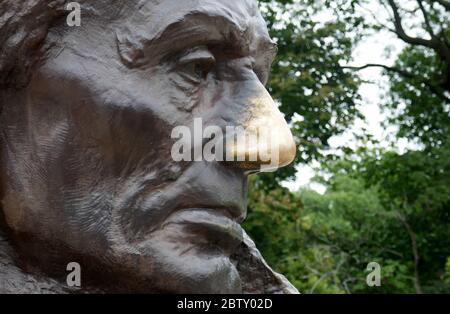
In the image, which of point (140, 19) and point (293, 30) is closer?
point (140, 19)

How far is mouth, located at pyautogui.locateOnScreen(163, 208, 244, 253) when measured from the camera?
181 cm

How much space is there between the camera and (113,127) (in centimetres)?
183

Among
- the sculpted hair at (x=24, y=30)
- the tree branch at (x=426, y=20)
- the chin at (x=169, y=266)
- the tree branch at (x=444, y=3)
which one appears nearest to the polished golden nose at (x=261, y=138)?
the chin at (x=169, y=266)

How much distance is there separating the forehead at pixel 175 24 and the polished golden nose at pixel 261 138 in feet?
0.59

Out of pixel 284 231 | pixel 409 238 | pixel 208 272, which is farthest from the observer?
pixel 409 238

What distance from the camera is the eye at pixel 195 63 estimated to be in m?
1.88

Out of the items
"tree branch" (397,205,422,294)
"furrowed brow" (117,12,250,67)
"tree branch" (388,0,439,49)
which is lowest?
"tree branch" (397,205,422,294)

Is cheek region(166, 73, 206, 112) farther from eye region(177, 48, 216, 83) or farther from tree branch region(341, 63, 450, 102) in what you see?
tree branch region(341, 63, 450, 102)

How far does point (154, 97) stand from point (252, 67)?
33 centimetres

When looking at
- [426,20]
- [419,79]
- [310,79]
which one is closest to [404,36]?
[426,20]

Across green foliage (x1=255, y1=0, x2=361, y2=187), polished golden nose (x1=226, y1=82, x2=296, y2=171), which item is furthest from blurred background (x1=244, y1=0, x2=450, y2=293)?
polished golden nose (x1=226, y1=82, x2=296, y2=171)

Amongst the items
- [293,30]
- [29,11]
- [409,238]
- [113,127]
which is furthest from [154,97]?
[409,238]

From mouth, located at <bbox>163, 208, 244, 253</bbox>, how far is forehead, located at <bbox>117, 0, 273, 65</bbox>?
42 centimetres
